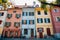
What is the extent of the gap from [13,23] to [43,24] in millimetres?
6429

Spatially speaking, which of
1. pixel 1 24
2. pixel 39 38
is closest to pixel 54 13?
pixel 39 38

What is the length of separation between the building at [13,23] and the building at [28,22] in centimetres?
92

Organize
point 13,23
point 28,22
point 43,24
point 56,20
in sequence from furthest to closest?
point 28,22 → point 13,23 → point 56,20 → point 43,24

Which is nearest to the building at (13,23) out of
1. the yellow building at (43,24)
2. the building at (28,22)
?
the building at (28,22)

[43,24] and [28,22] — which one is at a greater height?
[28,22]

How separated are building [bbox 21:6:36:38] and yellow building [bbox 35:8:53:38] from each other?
0.91 metres

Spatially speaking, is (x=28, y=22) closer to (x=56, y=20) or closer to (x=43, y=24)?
(x=43, y=24)

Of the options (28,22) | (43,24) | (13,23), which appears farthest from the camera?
(28,22)

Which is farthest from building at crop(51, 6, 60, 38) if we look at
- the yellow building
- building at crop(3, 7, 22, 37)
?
building at crop(3, 7, 22, 37)

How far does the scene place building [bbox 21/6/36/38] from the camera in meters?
24.8

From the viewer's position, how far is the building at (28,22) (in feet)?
81.4

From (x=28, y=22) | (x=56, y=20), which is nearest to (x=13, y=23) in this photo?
(x=28, y=22)

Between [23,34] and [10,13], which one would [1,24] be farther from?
[23,34]

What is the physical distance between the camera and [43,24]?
25.2m
